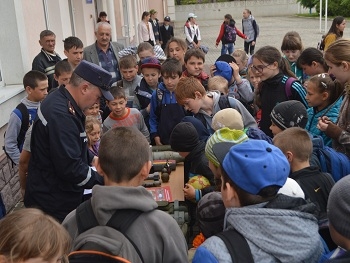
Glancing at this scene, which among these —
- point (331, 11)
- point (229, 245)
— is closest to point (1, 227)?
point (229, 245)

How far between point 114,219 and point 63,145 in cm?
114

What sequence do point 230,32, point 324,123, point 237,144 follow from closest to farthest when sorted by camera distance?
point 237,144 < point 324,123 < point 230,32

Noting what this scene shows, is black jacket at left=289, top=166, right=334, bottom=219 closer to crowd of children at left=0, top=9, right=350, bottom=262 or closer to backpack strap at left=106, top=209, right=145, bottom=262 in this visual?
crowd of children at left=0, top=9, right=350, bottom=262

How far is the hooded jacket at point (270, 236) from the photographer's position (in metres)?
1.77

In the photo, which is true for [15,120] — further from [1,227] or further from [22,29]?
[1,227]

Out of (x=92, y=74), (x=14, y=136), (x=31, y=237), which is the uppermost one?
(x=92, y=74)

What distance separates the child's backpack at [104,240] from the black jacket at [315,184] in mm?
1167

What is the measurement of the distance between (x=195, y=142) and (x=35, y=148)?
4.22 ft

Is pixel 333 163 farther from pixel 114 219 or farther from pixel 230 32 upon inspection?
pixel 230 32

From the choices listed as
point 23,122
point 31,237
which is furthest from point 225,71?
point 31,237

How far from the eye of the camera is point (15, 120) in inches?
160

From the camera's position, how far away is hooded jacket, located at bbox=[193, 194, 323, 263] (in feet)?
5.82

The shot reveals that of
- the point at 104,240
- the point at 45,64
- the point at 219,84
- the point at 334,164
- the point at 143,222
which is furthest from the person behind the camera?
the point at 45,64

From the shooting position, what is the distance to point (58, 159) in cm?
282
